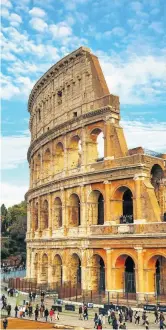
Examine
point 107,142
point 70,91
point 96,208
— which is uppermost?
point 70,91

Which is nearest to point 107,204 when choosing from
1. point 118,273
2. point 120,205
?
point 120,205

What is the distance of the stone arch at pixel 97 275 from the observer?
3042 centimetres

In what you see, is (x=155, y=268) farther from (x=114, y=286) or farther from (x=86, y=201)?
(x=86, y=201)

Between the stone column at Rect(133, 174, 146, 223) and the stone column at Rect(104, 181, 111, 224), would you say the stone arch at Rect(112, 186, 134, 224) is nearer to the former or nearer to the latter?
the stone column at Rect(104, 181, 111, 224)

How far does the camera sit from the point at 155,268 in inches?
1104

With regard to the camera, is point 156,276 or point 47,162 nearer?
point 156,276

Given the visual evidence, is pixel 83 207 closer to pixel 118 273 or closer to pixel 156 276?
pixel 118 273

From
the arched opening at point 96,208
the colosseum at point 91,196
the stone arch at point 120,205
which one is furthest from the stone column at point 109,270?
the arched opening at point 96,208

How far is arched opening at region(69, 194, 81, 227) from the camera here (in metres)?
33.9

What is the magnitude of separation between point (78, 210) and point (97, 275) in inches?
228

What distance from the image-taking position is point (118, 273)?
29266mm

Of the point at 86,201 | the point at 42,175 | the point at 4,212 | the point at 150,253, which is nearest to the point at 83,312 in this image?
the point at 150,253

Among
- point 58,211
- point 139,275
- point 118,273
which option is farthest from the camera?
point 58,211

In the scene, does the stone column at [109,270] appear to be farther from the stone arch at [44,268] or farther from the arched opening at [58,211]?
the stone arch at [44,268]
